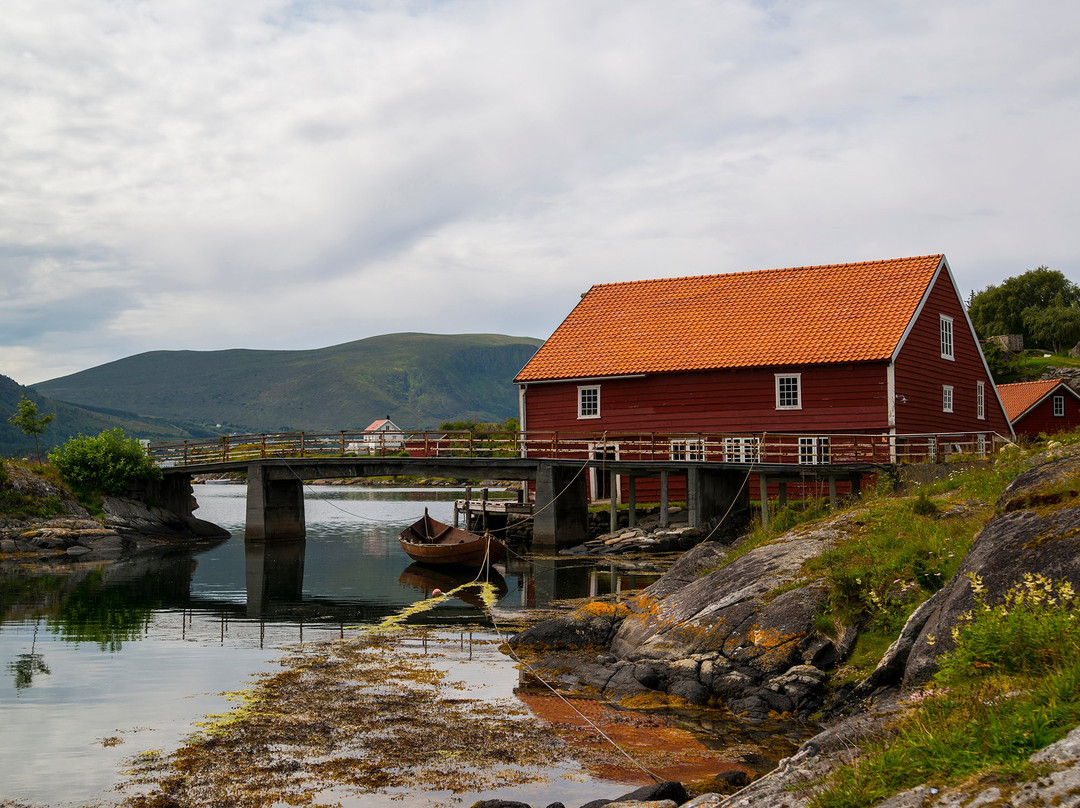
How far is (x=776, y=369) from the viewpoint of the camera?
34.1 m

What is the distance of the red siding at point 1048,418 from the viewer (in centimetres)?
4809

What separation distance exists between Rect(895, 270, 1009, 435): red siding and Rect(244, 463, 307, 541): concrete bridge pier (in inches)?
952

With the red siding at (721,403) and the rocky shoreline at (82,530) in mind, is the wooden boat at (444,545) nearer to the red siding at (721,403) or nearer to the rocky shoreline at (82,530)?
the red siding at (721,403)

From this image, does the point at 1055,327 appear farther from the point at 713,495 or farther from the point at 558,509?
the point at 558,509

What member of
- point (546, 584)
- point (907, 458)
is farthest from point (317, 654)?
point (907, 458)

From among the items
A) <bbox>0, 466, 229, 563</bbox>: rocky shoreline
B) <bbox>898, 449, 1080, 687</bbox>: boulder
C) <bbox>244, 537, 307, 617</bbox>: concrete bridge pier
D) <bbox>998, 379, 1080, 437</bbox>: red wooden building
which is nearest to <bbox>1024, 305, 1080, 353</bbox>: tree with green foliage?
<bbox>998, 379, 1080, 437</bbox>: red wooden building

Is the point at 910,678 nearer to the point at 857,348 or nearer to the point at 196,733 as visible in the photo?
the point at 196,733

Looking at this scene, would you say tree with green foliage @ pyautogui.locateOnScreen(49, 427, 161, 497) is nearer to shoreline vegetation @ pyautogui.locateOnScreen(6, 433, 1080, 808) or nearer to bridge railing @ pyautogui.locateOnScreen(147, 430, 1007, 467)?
bridge railing @ pyautogui.locateOnScreen(147, 430, 1007, 467)

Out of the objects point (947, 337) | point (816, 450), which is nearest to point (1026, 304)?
point (947, 337)

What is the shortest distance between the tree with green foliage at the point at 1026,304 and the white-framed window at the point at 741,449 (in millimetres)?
48181

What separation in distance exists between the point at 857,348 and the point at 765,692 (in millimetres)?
22386

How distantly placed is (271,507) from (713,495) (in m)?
18.8

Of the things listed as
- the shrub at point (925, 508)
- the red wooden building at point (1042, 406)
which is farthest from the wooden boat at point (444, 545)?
the red wooden building at point (1042, 406)

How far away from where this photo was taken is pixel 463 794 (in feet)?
31.7
